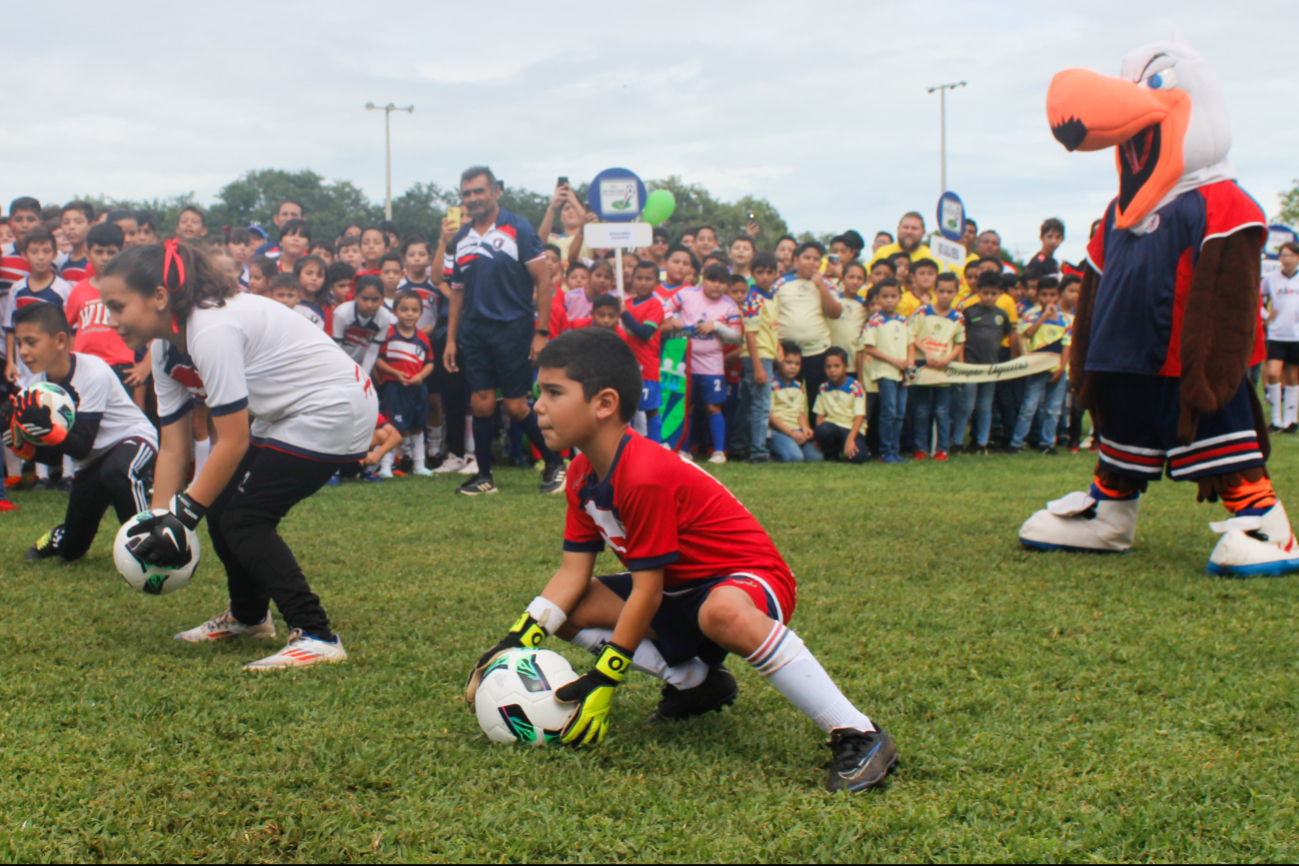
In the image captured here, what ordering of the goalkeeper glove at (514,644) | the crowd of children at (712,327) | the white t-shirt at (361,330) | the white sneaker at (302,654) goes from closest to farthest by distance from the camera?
1. the goalkeeper glove at (514,644)
2. the white sneaker at (302,654)
3. the white t-shirt at (361,330)
4. the crowd of children at (712,327)

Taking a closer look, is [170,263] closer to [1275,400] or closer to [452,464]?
[452,464]

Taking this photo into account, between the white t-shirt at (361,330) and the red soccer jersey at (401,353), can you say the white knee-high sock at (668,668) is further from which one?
the red soccer jersey at (401,353)

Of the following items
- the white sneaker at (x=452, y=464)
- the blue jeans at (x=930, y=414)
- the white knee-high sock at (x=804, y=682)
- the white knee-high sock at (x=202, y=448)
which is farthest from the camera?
the blue jeans at (x=930, y=414)

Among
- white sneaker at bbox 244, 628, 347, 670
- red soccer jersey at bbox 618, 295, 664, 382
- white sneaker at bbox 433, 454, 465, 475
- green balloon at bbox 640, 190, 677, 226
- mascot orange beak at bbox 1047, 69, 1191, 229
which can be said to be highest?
green balloon at bbox 640, 190, 677, 226

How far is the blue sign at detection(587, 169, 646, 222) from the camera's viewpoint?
972 centimetres

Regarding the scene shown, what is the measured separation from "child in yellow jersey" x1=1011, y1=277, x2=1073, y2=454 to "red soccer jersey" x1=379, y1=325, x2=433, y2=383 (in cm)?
624

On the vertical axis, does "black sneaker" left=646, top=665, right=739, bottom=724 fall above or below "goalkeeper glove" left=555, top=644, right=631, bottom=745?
below

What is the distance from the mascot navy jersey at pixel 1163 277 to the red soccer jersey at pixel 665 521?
9.83 ft

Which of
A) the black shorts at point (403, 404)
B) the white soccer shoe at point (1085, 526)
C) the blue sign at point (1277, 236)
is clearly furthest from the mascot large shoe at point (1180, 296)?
the blue sign at point (1277, 236)

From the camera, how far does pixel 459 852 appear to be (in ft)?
7.43

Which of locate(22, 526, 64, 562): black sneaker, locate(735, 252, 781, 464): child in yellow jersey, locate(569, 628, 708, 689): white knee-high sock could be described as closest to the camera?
locate(569, 628, 708, 689): white knee-high sock

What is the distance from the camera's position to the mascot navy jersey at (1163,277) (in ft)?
16.4

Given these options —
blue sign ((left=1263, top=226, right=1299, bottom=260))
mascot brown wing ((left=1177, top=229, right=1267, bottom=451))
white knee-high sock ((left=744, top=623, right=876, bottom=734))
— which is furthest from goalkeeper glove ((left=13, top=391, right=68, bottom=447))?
blue sign ((left=1263, top=226, right=1299, bottom=260))

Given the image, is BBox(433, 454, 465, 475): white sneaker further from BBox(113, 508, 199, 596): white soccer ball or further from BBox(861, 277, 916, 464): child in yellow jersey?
BBox(113, 508, 199, 596): white soccer ball
